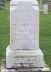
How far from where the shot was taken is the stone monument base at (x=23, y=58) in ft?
23.7

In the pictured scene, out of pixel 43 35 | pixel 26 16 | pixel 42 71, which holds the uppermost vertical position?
pixel 26 16

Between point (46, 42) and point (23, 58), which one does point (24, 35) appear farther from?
point (46, 42)

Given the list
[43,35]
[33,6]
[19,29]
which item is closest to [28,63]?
[19,29]

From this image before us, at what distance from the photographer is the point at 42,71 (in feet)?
23.4

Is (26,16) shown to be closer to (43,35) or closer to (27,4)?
(27,4)

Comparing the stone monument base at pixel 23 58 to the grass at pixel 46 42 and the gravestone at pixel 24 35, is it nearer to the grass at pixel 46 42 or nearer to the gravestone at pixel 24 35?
the gravestone at pixel 24 35

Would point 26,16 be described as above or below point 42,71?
above

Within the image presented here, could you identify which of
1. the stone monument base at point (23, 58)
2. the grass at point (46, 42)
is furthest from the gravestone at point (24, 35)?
the grass at point (46, 42)

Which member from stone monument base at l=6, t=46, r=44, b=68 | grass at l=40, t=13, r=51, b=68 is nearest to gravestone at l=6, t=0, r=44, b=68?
stone monument base at l=6, t=46, r=44, b=68

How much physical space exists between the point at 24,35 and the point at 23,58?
0.46 metres

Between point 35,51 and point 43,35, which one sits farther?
point 43,35

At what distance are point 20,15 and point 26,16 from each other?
0.40 feet

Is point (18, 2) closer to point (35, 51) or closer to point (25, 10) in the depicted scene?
point (25, 10)

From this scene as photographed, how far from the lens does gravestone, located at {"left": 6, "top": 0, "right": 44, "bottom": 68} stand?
23.4ft
